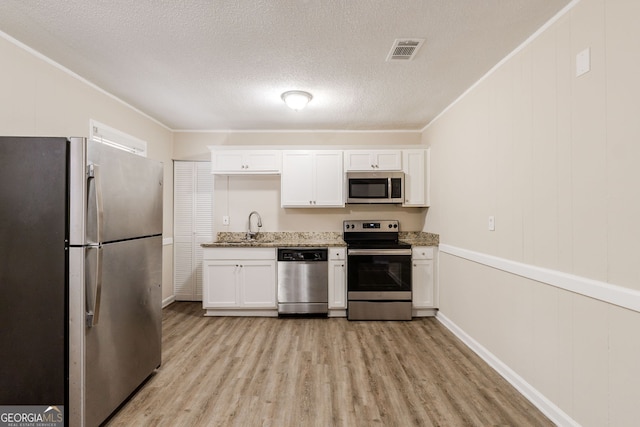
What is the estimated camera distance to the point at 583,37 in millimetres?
1591

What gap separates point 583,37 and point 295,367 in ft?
9.74

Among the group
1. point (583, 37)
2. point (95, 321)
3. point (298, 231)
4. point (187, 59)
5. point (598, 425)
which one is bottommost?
point (598, 425)

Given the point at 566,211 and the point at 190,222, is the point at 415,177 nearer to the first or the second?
the point at 566,211

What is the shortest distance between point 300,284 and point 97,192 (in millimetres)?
2486

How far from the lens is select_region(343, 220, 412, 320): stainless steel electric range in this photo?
3.56m

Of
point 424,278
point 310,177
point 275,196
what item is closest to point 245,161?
point 275,196

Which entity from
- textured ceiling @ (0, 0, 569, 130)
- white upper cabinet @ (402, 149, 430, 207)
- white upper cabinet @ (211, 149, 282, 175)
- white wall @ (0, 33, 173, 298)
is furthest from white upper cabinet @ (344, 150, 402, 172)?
white wall @ (0, 33, 173, 298)

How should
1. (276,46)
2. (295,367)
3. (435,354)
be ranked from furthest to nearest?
1. (435,354)
2. (295,367)
3. (276,46)

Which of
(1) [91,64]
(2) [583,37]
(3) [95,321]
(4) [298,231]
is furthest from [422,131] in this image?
(3) [95,321]

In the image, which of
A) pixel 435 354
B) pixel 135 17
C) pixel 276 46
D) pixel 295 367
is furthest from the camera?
pixel 435 354

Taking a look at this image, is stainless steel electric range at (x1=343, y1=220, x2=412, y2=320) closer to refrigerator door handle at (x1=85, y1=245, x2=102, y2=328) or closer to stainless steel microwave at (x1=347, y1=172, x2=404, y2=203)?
Result: stainless steel microwave at (x1=347, y1=172, x2=404, y2=203)

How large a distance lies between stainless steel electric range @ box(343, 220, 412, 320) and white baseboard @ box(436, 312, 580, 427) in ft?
A: 2.40

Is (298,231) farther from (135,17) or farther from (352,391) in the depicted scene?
(135,17)

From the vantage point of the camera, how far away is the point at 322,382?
2.23 m
